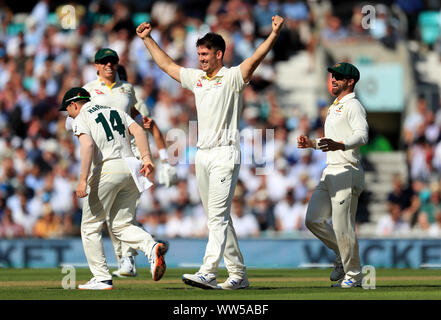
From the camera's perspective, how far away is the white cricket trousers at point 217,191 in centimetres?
990

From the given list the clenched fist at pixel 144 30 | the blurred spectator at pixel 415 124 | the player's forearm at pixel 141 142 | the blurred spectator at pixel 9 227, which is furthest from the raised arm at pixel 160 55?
the blurred spectator at pixel 415 124

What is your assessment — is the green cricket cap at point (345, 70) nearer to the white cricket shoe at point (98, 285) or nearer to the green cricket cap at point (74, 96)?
the green cricket cap at point (74, 96)

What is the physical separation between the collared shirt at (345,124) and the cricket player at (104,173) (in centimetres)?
192

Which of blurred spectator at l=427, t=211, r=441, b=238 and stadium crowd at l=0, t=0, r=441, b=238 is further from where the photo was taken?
stadium crowd at l=0, t=0, r=441, b=238

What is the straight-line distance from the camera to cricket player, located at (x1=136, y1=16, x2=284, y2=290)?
32.7 feet

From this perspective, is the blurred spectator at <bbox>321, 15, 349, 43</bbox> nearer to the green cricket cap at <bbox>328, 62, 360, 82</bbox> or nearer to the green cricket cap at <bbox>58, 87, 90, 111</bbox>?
the green cricket cap at <bbox>328, 62, 360, 82</bbox>

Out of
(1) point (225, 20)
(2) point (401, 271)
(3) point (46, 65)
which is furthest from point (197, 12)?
(2) point (401, 271)

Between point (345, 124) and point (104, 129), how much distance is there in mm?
2499

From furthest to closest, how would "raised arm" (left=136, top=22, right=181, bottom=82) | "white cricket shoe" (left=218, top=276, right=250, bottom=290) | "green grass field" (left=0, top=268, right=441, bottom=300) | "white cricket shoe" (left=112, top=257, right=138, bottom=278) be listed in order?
"white cricket shoe" (left=112, top=257, right=138, bottom=278) < "raised arm" (left=136, top=22, right=181, bottom=82) < "white cricket shoe" (left=218, top=276, right=250, bottom=290) < "green grass field" (left=0, top=268, right=441, bottom=300)

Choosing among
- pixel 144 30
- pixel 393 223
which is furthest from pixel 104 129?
pixel 393 223

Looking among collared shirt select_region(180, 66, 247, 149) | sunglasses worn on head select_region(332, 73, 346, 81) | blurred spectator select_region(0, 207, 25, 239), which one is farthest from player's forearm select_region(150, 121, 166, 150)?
blurred spectator select_region(0, 207, 25, 239)

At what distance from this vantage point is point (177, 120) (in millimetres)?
21594
